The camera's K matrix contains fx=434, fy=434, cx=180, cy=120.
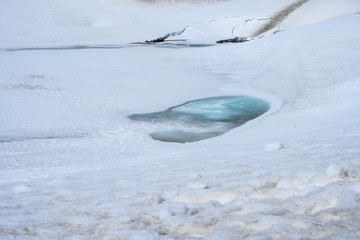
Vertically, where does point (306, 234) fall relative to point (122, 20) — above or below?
below

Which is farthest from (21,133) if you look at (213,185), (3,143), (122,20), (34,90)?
(122,20)

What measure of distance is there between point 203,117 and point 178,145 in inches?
59.3

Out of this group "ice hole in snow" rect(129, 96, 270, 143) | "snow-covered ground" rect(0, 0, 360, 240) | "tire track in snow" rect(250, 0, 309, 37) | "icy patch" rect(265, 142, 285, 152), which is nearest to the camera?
"snow-covered ground" rect(0, 0, 360, 240)

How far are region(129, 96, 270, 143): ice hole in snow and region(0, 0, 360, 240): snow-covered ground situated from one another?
0.25 m

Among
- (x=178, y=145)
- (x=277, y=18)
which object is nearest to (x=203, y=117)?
A: (x=178, y=145)

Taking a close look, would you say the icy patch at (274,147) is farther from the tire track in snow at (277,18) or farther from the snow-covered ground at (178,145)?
the tire track in snow at (277,18)

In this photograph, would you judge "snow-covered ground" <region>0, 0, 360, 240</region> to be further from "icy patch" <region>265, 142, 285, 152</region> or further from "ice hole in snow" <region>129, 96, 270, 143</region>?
"ice hole in snow" <region>129, 96, 270, 143</region>

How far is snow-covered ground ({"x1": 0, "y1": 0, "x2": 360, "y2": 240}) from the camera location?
7.83 ft

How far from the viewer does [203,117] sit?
21.7 ft

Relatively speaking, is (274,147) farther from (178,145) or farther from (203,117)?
(203,117)

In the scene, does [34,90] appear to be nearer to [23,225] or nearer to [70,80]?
[70,80]

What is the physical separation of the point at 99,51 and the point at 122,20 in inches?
322

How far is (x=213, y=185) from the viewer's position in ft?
9.87

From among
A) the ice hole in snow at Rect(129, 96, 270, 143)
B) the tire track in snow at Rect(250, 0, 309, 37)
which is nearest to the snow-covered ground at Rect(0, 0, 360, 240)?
the ice hole in snow at Rect(129, 96, 270, 143)
